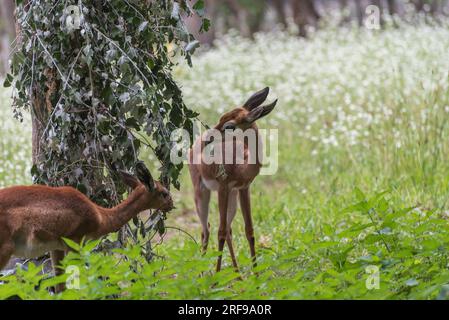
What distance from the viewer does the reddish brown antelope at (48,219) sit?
4824mm

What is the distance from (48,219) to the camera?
16.1ft

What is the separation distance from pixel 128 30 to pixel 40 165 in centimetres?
102

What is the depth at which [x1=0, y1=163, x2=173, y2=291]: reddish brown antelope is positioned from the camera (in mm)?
4824

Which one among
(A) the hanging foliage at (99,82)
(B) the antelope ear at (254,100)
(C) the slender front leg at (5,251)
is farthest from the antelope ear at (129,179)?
(B) the antelope ear at (254,100)

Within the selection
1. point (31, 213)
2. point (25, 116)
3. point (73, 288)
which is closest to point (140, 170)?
point (31, 213)

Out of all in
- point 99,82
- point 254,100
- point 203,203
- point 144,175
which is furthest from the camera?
point 203,203

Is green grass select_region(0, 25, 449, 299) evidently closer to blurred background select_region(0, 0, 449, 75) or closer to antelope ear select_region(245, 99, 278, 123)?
antelope ear select_region(245, 99, 278, 123)

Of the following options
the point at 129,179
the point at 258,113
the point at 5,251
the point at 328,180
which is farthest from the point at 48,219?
the point at 328,180

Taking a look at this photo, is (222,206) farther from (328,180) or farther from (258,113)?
(328,180)

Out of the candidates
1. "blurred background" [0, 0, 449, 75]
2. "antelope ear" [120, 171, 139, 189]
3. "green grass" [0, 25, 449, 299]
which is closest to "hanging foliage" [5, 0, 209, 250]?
"antelope ear" [120, 171, 139, 189]

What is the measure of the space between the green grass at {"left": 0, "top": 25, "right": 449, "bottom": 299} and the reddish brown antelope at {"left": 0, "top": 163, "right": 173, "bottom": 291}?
0.77ft

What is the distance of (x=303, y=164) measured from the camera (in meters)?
10.8

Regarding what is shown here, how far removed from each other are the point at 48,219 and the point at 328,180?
5309 millimetres
